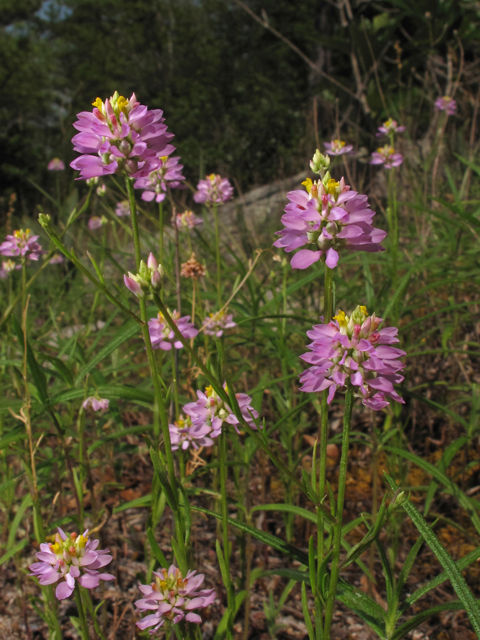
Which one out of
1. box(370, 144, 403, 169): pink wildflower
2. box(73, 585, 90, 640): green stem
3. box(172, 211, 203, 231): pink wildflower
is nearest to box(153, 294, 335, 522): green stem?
box(73, 585, 90, 640): green stem

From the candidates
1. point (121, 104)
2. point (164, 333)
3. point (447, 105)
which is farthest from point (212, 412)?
point (447, 105)

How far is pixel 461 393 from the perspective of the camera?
1636mm

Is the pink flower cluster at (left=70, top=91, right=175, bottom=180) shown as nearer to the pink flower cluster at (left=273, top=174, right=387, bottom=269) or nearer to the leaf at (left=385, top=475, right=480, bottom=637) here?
the pink flower cluster at (left=273, top=174, right=387, bottom=269)

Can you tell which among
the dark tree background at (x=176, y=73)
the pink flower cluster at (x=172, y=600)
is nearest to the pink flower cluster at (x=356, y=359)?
the pink flower cluster at (x=172, y=600)

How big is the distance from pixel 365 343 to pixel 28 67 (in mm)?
17447

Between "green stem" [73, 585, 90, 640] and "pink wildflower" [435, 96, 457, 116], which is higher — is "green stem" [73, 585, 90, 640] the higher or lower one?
the lower one

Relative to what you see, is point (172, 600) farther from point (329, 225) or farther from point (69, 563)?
point (329, 225)

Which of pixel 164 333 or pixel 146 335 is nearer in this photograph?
pixel 146 335

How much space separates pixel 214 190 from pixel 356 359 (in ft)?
3.77

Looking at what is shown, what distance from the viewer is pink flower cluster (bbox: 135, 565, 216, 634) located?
0.72m

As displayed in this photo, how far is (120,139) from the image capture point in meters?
0.63

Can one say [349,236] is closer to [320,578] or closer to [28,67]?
[320,578]

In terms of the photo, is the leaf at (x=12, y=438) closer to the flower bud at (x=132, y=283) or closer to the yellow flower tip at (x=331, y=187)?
the flower bud at (x=132, y=283)

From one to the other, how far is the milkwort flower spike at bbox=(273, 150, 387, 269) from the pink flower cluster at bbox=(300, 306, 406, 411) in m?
0.07
